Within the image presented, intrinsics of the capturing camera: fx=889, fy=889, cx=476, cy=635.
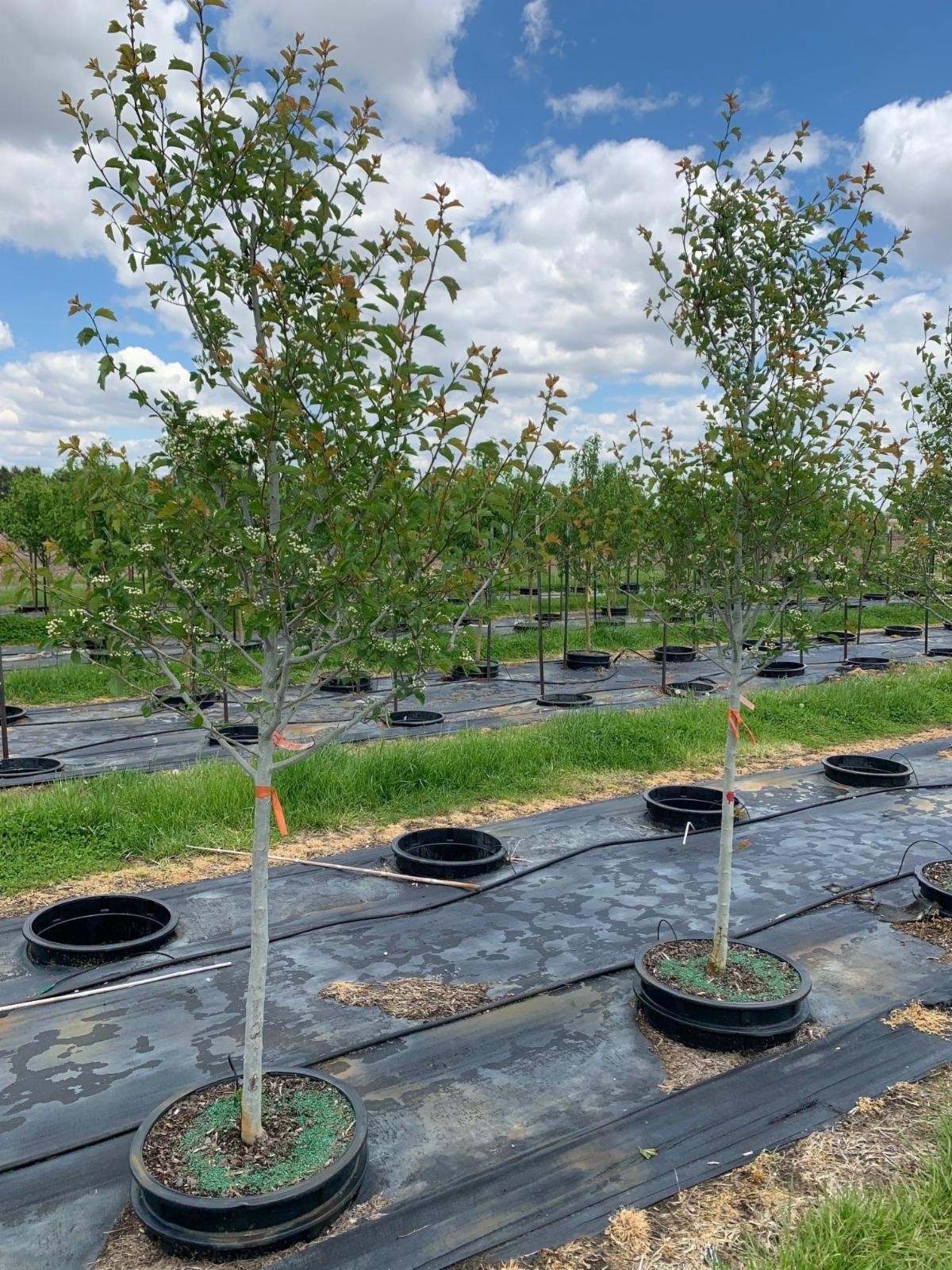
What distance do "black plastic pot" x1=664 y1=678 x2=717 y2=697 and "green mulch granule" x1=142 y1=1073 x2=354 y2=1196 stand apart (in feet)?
36.7

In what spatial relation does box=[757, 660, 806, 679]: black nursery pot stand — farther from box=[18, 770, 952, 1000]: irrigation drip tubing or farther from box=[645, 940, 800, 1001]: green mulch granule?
box=[645, 940, 800, 1001]: green mulch granule

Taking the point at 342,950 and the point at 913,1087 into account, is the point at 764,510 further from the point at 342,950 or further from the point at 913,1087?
the point at 342,950

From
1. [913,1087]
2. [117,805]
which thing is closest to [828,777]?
[913,1087]

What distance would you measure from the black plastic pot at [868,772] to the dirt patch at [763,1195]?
5.47 metres

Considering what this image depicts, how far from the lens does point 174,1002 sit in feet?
14.9

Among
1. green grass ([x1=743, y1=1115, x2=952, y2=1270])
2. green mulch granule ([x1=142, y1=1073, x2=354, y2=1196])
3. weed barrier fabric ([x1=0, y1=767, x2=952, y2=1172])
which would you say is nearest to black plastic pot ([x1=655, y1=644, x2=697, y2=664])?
weed barrier fabric ([x1=0, y1=767, x2=952, y2=1172])

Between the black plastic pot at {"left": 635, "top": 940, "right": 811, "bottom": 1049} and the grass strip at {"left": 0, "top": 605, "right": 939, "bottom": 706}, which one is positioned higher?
the grass strip at {"left": 0, "top": 605, "right": 939, "bottom": 706}

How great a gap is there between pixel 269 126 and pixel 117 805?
19.0 ft

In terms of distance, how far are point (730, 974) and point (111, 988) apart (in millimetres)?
3200

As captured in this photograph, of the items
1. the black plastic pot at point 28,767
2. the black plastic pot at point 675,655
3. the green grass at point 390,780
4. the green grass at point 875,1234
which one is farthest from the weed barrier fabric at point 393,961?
the black plastic pot at point 675,655

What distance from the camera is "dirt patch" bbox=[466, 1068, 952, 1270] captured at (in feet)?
9.52

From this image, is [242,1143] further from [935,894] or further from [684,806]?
[684,806]

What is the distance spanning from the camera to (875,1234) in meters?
2.88

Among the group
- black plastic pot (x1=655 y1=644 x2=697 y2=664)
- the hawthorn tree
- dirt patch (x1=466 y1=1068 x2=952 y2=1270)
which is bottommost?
dirt patch (x1=466 y1=1068 x2=952 y2=1270)
